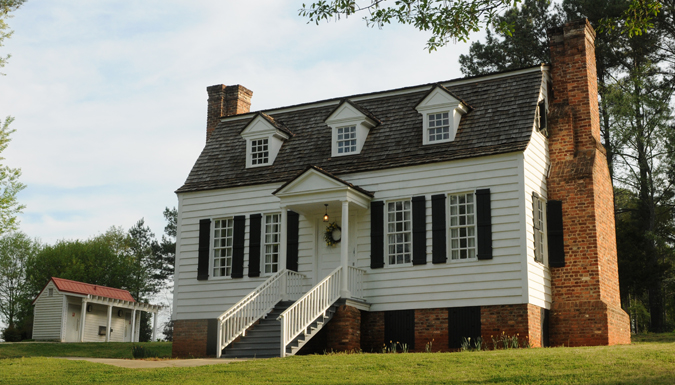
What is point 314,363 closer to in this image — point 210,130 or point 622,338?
point 622,338

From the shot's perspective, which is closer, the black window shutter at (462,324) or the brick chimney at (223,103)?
the black window shutter at (462,324)

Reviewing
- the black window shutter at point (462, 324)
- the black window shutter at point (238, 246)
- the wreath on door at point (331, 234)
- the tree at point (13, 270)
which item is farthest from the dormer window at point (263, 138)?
the tree at point (13, 270)

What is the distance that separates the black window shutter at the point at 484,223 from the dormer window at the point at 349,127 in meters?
3.96

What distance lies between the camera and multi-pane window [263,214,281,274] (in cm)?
1859

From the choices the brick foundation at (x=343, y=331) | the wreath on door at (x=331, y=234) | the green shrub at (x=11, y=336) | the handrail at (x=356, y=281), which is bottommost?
the green shrub at (x=11, y=336)

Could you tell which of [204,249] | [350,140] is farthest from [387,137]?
[204,249]

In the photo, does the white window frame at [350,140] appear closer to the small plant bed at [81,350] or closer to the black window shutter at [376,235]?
the black window shutter at [376,235]

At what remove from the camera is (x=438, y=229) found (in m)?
16.5

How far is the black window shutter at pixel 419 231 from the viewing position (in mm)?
16547

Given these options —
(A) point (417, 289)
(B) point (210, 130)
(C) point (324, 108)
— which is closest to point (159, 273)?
(B) point (210, 130)

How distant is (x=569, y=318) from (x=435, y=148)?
17.2ft

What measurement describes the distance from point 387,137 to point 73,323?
24.1 metres

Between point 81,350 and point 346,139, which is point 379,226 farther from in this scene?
point 81,350

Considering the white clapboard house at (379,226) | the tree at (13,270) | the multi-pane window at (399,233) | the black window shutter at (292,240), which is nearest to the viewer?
the white clapboard house at (379,226)
